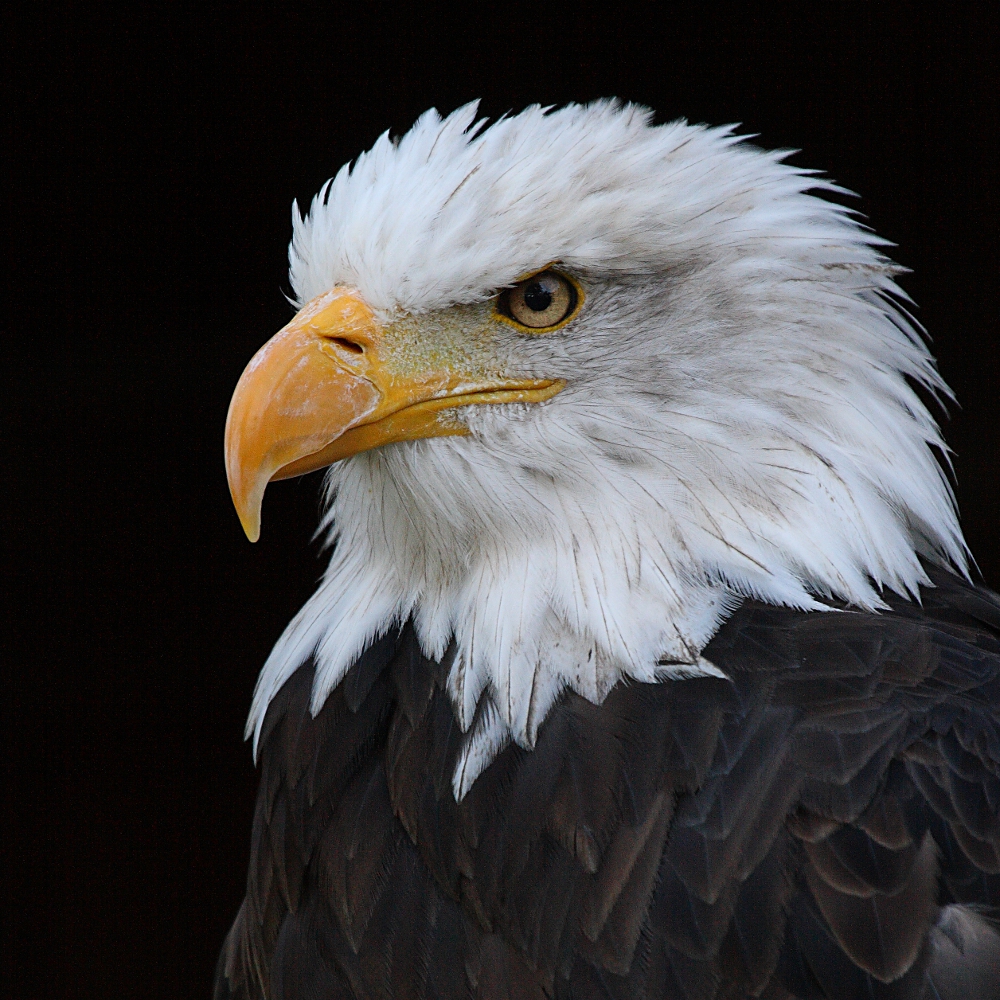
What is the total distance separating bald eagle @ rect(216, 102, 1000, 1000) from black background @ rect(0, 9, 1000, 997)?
7.27 ft

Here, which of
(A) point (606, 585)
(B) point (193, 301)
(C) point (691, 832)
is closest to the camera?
(C) point (691, 832)

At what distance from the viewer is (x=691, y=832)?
1510 mm

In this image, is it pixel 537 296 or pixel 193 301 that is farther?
pixel 193 301

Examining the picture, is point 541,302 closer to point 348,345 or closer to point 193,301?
point 348,345

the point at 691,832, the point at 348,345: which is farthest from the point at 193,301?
the point at 691,832

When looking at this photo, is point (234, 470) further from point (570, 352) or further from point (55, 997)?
point (55, 997)

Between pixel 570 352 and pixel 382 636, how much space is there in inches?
19.5

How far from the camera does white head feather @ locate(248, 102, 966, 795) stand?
5.50ft

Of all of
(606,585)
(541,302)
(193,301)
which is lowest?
(193,301)

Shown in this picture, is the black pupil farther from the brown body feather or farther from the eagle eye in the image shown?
the brown body feather

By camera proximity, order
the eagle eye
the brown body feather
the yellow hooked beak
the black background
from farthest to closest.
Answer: the black background, the eagle eye, the yellow hooked beak, the brown body feather

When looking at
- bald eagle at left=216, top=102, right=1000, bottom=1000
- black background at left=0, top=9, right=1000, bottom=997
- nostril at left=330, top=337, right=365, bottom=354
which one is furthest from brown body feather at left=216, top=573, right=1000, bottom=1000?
black background at left=0, top=9, right=1000, bottom=997

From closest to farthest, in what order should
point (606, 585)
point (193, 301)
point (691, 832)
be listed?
point (691, 832) < point (606, 585) < point (193, 301)

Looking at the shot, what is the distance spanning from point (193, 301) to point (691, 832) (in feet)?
11.8
